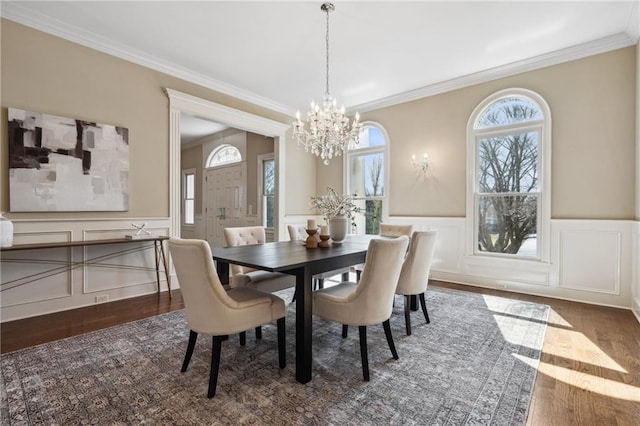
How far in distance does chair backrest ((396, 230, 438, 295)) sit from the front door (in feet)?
15.6

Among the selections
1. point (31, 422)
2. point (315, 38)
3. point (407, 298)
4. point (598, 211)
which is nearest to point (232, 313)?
point (31, 422)

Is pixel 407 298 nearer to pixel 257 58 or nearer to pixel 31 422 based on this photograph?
pixel 31 422

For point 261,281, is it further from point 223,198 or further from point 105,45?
point 223,198

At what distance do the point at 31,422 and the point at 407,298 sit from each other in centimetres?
258

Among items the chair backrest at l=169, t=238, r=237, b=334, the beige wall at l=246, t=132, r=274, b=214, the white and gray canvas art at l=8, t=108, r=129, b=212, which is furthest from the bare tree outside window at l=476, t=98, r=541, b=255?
the white and gray canvas art at l=8, t=108, r=129, b=212

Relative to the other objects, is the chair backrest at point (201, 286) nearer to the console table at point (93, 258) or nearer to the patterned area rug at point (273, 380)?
the patterned area rug at point (273, 380)

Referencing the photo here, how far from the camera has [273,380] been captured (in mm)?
1979

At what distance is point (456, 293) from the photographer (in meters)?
4.03

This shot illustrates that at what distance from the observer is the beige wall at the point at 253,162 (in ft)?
21.2

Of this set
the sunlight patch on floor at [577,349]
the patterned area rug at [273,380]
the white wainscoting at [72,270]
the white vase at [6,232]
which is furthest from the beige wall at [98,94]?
the sunlight patch on floor at [577,349]

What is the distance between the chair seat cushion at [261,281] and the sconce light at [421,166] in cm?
314

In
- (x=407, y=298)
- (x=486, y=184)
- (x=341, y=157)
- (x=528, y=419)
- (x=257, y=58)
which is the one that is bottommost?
(x=528, y=419)

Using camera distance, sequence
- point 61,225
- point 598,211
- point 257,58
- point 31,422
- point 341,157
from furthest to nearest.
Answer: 1. point 341,157
2. point 257,58
3. point 598,211
4. point 61,225
5. point 31,422

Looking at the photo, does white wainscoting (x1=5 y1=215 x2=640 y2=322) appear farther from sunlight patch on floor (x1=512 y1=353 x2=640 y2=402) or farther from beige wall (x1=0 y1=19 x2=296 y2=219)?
sunlight patch on floor (x1=512 y1=353 x2=640 y2=402)
